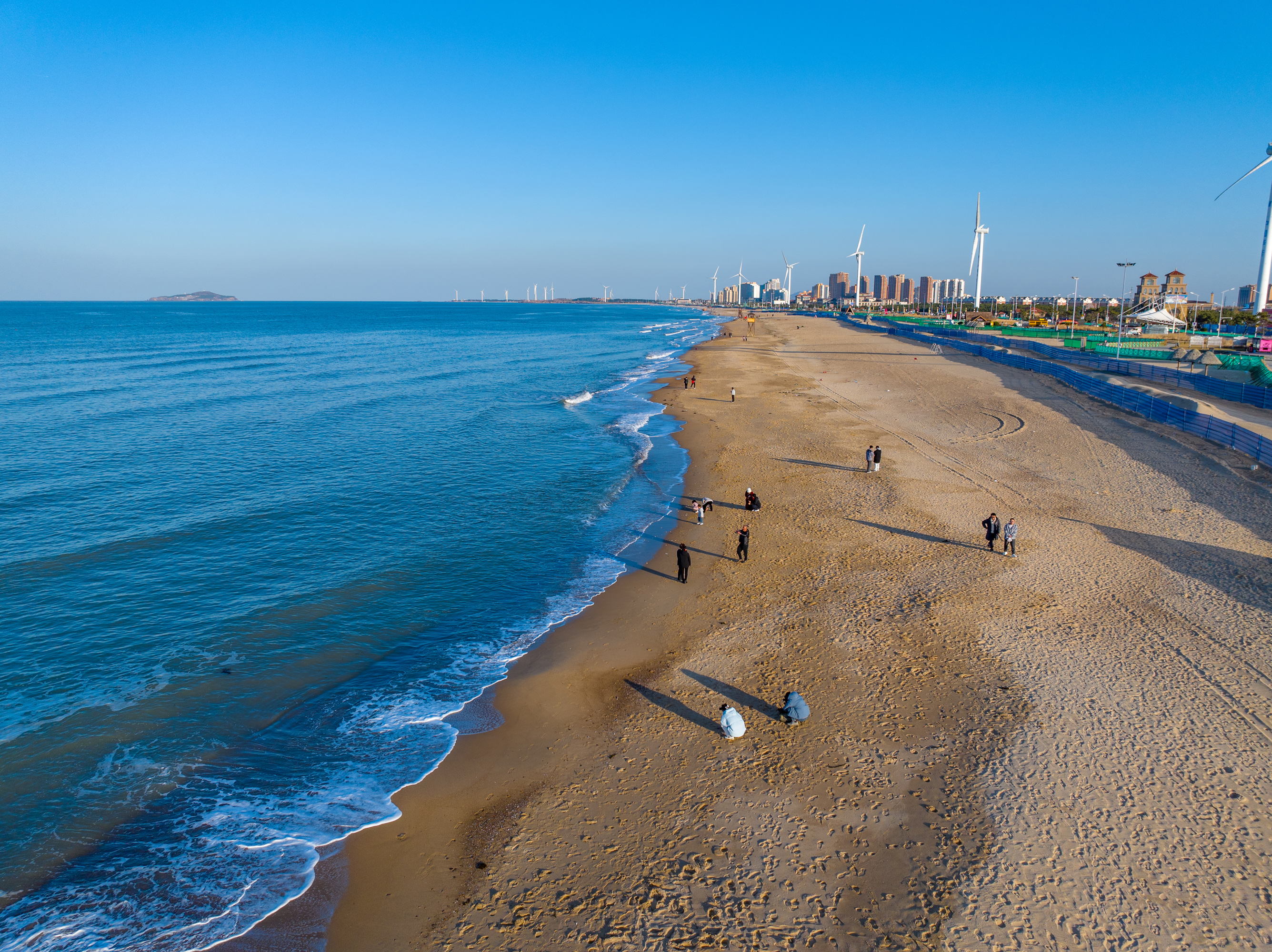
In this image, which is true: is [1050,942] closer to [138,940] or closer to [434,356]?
[138,940]

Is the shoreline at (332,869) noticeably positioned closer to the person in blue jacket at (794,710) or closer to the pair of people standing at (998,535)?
the person in blue jacket at (794,710)

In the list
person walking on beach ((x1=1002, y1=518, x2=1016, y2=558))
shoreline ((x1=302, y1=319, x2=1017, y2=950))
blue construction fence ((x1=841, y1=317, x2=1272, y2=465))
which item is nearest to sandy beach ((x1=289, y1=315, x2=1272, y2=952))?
shoreline ((x1=302, y1=319, x2=1017, y2=950))

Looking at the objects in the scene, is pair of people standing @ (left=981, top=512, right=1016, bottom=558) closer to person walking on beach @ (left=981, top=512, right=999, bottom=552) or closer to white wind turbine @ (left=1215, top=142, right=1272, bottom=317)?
person walking on beach @ (left=981, top=512, right=999, bottom=552)

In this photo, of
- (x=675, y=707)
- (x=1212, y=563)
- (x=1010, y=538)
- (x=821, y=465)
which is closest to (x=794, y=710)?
(x=675, y=707)

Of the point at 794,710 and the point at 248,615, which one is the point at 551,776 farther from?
the point at 248,615

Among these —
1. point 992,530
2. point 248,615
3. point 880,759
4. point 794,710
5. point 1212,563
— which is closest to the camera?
point 880,759

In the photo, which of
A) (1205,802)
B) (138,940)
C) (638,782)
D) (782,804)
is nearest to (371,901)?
(138,940)
